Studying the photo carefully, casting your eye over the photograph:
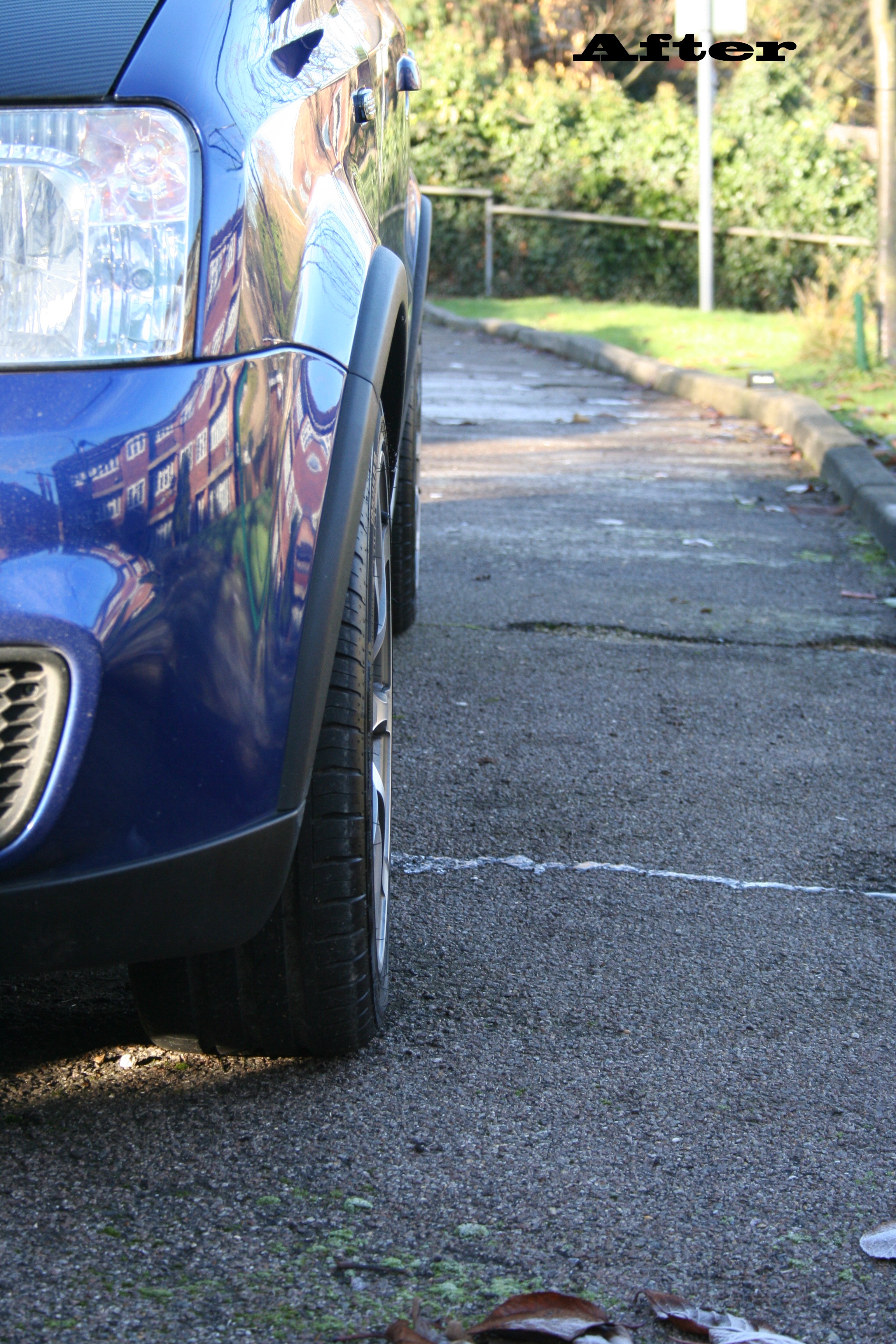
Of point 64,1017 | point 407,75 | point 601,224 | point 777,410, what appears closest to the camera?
point 64,1017

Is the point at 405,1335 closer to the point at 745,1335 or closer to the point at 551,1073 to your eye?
the point at 745,1335

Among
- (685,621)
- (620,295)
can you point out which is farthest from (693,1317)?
(620,295)

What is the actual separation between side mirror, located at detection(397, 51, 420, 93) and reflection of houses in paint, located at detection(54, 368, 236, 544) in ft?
5.91

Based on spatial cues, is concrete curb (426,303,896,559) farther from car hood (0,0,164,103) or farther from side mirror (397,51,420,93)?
car hood (0,0,164,103)

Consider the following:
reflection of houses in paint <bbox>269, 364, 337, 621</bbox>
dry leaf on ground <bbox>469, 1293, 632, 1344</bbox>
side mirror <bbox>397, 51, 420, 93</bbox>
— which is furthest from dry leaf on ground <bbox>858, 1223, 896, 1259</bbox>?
side mirror <bbox>397, 51, 420, 93</bbox>

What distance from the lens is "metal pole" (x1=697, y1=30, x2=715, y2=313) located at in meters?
14.5

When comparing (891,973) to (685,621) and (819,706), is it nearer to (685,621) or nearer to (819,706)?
(819,706)

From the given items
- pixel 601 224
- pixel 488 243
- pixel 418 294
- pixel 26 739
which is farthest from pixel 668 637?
pixel 488 243

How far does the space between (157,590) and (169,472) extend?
12 centimetres

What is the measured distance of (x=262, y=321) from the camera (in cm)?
165

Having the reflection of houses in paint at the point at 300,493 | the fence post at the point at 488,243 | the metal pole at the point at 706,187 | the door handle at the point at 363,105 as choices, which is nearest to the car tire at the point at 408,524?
the door handle at the point at 363,105

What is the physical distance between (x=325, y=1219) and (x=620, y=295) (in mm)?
17642

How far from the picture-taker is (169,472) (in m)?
1.53

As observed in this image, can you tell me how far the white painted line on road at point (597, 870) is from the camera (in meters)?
2.75
